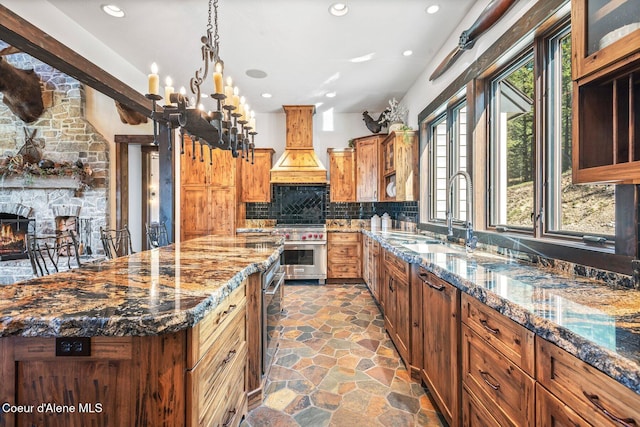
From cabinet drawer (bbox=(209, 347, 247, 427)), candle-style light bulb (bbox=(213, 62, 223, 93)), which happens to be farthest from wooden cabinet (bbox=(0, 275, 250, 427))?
candle-style light bulb (bbox=(213, 62, 223, 93))

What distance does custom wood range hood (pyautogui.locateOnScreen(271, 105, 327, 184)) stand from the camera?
4.65 m

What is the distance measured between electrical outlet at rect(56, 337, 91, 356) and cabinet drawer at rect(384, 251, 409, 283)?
188 cm

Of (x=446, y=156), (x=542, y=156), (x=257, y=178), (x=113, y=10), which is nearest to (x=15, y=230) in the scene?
(x=257, y=178)

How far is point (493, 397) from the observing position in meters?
1.12

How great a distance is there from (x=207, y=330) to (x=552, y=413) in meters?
1.15

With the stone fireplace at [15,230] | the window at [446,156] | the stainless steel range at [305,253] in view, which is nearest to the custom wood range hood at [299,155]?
the stainless steel range at [305,253]

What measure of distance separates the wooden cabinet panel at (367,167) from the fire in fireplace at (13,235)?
5.92 meters

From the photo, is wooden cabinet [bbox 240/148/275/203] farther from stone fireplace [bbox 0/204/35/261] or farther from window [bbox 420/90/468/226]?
stone fireplace [bbox 0/204/35/261]

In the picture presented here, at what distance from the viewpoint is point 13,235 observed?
5.10 meters

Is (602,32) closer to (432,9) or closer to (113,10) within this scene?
(432,9)

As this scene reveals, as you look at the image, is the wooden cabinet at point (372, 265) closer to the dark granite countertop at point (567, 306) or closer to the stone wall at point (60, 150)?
the dark granite countertop at point (567, 306)

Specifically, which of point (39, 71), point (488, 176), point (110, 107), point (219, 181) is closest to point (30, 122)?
point (39, 71)

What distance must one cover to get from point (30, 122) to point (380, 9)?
6.54 m

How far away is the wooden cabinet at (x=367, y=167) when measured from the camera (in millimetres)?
4547
